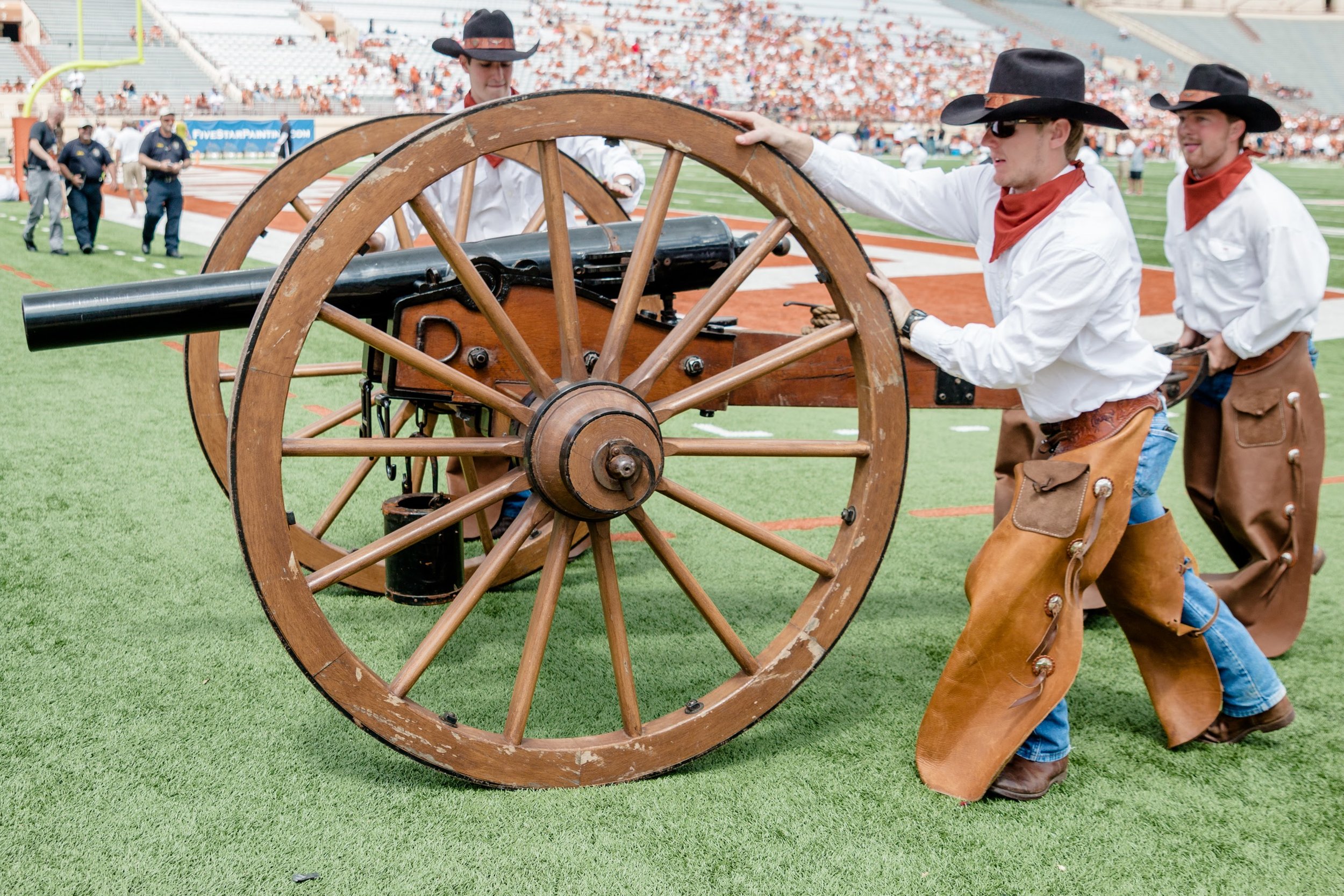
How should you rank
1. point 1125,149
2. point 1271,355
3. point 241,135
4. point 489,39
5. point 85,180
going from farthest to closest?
point 1125,149 < point 241,135 < point 85,180 < point 489,39 < point 1271,355

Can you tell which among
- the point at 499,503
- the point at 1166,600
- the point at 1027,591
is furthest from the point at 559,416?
the point at 499,503

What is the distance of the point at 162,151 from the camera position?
1266 centimetres

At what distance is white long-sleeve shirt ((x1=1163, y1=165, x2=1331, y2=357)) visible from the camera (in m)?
3.48

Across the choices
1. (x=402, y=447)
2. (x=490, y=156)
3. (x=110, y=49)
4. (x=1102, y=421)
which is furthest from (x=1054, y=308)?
(x=110, y=49)

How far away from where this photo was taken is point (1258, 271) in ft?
11.9

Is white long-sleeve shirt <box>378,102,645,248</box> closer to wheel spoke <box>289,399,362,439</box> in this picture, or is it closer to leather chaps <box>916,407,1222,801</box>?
wheel spoke <box>289,399,362,439</box>

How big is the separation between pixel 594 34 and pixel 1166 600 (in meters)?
44.6

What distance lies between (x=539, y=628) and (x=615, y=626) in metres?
0.17

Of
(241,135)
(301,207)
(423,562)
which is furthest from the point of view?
(241,135)

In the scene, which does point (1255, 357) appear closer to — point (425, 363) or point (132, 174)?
point (425, 363)

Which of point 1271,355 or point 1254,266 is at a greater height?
point 1254,266

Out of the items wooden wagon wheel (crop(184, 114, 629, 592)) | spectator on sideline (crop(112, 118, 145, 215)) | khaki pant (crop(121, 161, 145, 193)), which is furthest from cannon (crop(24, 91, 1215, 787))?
khaki pant (crop(121, 161, 145, 193))

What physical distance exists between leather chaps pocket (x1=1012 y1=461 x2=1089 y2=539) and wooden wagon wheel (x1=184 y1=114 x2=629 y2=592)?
5.34 ft

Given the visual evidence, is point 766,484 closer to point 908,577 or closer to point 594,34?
point 908,577
